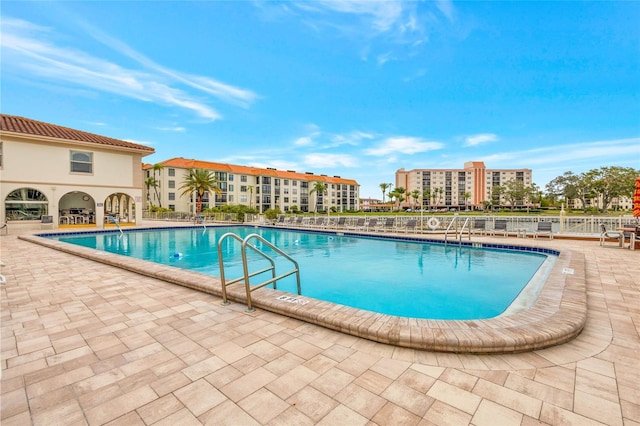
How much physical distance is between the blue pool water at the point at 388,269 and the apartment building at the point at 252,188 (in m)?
31.4

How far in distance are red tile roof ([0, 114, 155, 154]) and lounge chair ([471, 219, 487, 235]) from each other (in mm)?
18955

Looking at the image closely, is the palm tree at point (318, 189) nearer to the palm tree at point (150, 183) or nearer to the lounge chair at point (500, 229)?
the palm tree at point (150, 183)

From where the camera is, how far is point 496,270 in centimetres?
769

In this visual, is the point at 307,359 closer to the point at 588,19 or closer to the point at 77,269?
the point at 77,269

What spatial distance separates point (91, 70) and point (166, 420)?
18.5 meters

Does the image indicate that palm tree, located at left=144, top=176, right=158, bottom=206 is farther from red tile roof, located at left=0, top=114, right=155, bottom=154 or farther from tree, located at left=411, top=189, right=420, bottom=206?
tree, located at left=411, top=189, right=420, bottom=206

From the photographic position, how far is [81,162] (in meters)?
16.3

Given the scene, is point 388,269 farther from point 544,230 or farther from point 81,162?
point 81,162

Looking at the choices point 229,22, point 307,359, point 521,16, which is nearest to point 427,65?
point 521,16

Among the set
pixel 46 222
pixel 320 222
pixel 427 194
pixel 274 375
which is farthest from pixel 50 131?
pixel 427 194

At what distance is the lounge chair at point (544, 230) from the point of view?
39.7 ft

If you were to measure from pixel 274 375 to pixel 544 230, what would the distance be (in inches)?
564

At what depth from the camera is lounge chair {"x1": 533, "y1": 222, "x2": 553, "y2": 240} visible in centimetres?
1211

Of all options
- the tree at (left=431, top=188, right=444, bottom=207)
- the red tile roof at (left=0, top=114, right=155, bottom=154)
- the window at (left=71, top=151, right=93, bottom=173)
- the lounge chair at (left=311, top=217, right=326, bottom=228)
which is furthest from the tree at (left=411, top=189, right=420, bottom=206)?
the window at (left=71, top=151, right=93, bottom=173)
